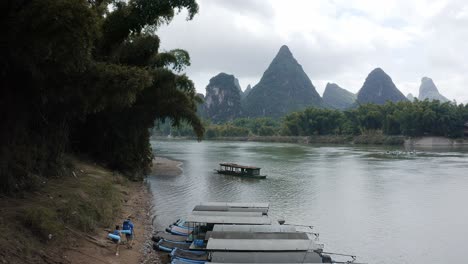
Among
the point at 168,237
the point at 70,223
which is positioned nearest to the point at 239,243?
the point at 168,237

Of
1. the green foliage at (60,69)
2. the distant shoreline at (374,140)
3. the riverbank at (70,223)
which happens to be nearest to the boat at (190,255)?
the riverbank at (70,223)

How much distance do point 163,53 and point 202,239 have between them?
1530cm

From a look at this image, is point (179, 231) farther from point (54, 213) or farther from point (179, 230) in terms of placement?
point (54, 213)

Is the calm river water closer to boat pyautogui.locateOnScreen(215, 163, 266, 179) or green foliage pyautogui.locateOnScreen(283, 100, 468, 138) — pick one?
boat pyautogui.locateOnScreen(215, 163, 266, 179)

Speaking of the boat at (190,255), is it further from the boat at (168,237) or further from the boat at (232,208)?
the boat at (232,208)

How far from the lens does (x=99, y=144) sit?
Result: 90.2 ft

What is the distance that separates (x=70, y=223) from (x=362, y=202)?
19.7 meters

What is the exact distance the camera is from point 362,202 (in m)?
26.8

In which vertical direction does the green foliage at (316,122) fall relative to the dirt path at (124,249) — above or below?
above

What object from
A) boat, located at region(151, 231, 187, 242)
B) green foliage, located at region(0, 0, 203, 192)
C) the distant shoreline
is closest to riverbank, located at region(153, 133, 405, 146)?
the distant shoreline

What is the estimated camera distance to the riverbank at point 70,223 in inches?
404

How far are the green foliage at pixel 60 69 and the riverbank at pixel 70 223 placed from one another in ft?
3.64

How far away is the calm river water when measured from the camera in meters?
17.4

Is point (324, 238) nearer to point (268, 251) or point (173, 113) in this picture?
point (268, 251)
